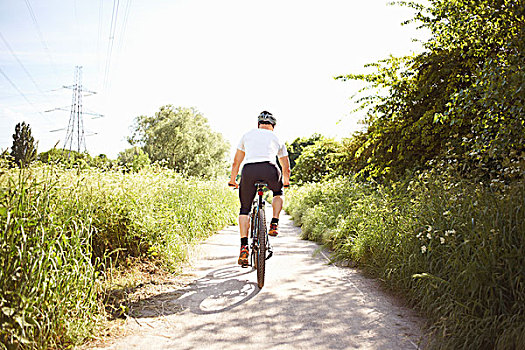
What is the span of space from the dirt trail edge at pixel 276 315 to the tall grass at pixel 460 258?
0.33 metres

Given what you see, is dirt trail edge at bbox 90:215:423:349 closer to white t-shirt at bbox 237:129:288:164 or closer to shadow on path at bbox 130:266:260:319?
shadow on path at bbox 130:266:260:319

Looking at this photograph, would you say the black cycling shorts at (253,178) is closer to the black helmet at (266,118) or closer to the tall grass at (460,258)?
the black helmet at (266,118)

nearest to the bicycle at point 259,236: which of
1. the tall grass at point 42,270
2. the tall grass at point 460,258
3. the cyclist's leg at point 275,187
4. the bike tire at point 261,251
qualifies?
the bike tire at point 261,251

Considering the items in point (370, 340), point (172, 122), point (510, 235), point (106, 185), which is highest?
point (172, 122)

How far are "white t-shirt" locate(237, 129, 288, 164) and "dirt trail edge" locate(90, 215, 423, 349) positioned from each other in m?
1.64

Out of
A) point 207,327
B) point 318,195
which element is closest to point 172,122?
point 318,195

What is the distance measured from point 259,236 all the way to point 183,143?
42.6 meters

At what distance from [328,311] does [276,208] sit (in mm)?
1813

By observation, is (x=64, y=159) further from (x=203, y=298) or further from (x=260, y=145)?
(x=203, y=298)

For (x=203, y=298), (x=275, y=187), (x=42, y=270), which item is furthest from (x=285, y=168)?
(x=42, y=270)

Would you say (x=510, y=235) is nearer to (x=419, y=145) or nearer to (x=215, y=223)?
(x=419, y=145)

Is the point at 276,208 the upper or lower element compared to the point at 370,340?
upper

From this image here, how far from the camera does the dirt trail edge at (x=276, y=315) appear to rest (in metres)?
3.15

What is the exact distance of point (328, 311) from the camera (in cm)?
390
